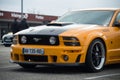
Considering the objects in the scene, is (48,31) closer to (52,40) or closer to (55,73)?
(52,40)

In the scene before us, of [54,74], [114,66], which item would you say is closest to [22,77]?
[54,74]

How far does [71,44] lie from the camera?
8688 millimetres

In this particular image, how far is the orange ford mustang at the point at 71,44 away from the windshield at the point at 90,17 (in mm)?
21

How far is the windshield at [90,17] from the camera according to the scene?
9.85m

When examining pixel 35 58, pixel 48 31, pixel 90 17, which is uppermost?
pixel 90 17

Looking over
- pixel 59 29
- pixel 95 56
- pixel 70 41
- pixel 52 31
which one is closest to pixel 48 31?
pixel 52 31

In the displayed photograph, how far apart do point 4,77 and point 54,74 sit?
1.09m

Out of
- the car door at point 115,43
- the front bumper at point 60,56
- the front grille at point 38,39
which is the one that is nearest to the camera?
the front bumper at point 60,56

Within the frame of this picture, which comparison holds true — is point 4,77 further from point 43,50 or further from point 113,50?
point 113,50

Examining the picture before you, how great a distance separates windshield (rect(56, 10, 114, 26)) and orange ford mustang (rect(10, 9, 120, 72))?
21 millimetres

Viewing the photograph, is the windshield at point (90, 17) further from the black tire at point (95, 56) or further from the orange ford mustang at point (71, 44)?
the black tire at point (95, 56)

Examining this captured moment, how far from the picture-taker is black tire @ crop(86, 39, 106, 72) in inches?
349

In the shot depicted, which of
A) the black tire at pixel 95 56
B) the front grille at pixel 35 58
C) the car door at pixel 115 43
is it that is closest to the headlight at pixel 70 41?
the black tire at pixel 95 56

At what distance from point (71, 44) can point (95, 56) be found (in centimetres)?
73
